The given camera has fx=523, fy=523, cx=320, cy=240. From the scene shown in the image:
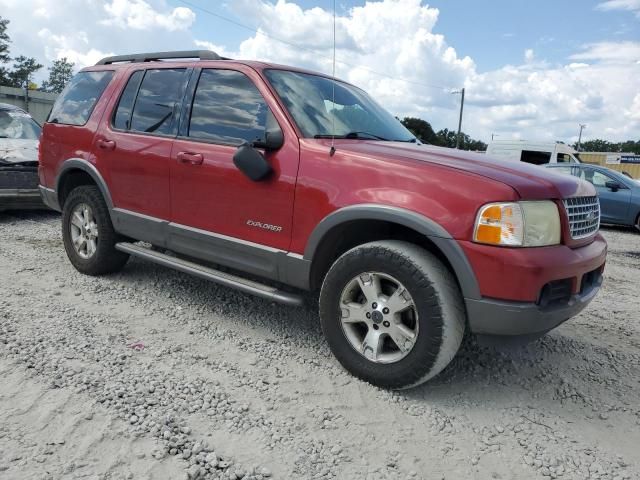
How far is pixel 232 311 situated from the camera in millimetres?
4270

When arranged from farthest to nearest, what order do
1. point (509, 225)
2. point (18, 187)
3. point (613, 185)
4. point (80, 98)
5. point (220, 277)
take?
point (613, 185) → point (18, 187) → point (80, 98) → point (220, 277) → point (509, 225)

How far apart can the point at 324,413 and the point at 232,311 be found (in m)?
1.68

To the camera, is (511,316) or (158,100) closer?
(511,316)

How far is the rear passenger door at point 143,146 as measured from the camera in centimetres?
410

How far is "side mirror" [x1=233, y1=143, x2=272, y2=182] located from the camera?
3.35 m

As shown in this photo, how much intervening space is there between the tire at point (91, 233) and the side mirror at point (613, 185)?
32.8 feet

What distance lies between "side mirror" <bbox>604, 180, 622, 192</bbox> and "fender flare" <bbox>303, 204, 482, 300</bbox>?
9.78 metres

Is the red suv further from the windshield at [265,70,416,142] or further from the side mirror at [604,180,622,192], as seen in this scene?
the side mirror at [604,180,622,192]

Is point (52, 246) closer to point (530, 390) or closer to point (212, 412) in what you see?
point (212, 412)

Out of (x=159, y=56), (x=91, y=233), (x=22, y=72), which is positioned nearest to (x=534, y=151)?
(x=159, y=56)

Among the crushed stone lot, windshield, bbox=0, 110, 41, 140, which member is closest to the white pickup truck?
windshield, bbox=0, 110, 41, 140

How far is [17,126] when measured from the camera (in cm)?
818

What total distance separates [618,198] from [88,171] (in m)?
10.3

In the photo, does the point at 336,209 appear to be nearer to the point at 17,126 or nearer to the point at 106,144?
the point at 106,144
